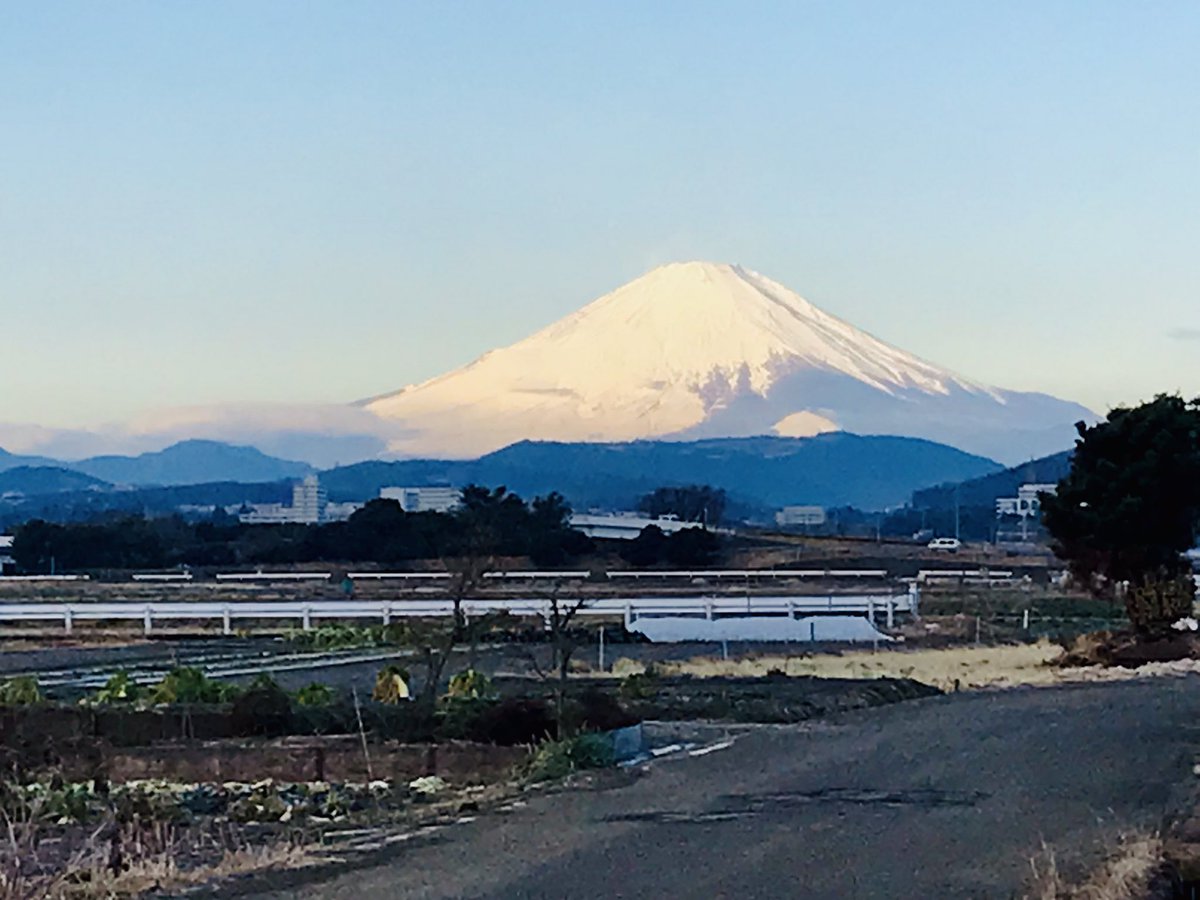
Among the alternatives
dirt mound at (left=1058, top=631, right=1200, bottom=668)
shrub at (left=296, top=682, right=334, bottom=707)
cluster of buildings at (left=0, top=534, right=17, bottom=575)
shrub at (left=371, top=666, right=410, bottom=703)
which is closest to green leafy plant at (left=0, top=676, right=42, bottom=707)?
shrub at (left=296, top=682, right=334, bottom=707)

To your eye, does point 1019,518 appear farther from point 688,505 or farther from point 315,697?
point 315,697

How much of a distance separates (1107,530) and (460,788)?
19.0 m

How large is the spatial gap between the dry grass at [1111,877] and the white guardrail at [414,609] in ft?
105

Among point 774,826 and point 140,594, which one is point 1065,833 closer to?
point 774,826

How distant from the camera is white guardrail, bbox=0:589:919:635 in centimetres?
4478

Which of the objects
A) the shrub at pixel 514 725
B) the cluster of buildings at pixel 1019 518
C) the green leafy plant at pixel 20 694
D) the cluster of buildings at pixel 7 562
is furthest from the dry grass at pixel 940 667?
the cluster of buildings at pixel 1019 518

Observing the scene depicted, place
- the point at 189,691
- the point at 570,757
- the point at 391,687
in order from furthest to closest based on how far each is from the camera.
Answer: the point at 189,691, the point at 391,687, the point at 570,757

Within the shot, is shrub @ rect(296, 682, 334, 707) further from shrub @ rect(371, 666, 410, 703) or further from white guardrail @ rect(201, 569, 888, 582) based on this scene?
white guardrail @ rect(201, 569, 888, 582)

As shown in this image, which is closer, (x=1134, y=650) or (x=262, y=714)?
(x=262, y=714)

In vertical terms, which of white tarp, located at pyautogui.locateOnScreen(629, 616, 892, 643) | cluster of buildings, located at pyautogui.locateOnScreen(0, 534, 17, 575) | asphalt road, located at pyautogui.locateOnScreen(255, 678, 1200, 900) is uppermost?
cluster of buildings, located at pyautogui.locateOnScreen(0, 534, 17, 575)

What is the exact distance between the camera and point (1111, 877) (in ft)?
33.4

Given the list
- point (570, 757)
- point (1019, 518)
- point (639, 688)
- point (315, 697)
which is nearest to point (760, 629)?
point (639, 688)

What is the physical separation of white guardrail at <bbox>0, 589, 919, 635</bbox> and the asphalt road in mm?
24706

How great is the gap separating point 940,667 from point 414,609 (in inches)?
615
